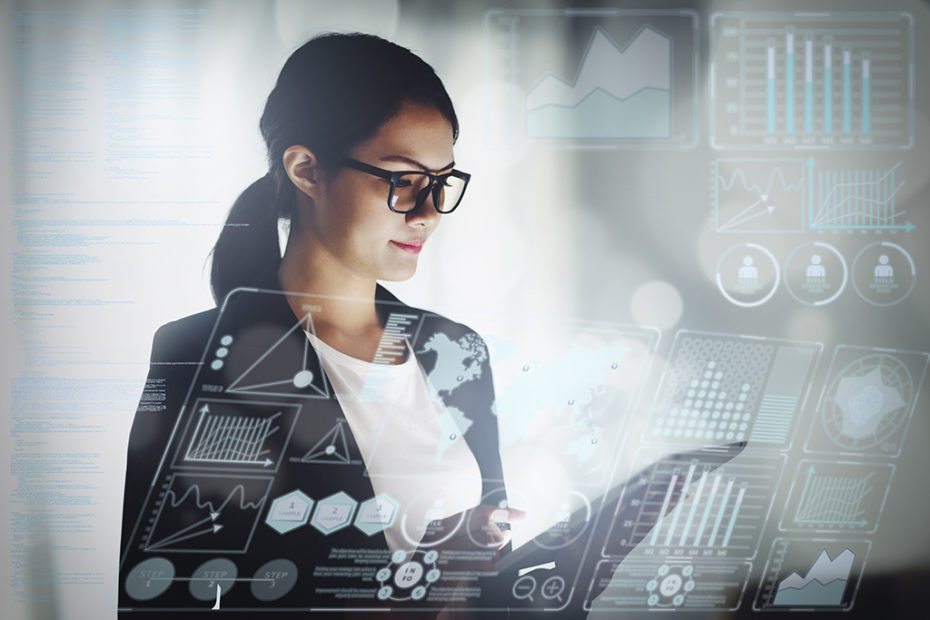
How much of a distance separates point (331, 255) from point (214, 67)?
54cm

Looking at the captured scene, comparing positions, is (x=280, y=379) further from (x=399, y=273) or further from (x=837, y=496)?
(x=837, y=496)

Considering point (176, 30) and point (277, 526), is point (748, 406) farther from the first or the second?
point (176, 30)

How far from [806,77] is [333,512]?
1.60 meters

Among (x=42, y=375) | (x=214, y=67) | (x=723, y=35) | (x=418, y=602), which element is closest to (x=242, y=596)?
(x=418, y=602)

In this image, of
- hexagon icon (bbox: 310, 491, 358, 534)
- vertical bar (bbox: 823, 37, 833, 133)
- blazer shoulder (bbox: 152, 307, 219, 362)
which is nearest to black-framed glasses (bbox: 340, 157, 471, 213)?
blazer shoulder (bbox: 152, 307, 219, 362)

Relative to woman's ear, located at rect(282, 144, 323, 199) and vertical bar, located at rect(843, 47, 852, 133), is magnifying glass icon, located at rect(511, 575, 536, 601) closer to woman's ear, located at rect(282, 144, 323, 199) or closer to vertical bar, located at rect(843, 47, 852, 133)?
woman's ear, located at rect(282, 144, 323, 199)

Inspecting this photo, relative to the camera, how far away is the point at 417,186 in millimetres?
1659

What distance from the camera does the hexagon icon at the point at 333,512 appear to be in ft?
5.53

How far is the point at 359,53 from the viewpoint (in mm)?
1667

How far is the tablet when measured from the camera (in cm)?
174

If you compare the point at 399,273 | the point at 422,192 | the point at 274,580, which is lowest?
the point at 274,580

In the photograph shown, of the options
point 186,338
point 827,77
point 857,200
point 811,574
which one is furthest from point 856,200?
point 186,338

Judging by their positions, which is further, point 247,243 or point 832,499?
point 832,499

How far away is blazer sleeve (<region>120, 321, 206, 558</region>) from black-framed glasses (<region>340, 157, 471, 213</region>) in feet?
1.89
